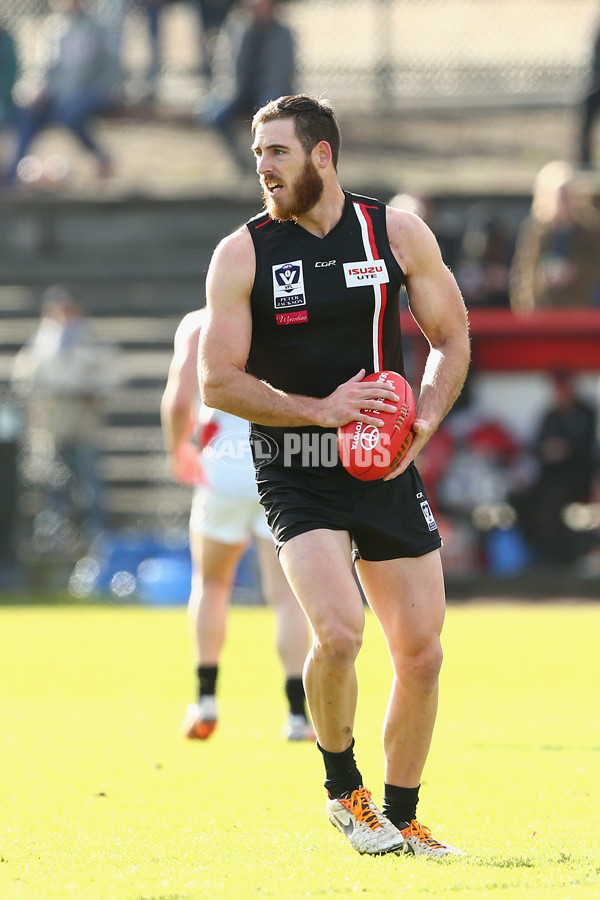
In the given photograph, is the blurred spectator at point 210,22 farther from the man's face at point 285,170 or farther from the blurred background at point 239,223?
the man's face at point 285,170

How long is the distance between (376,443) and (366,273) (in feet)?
1.94

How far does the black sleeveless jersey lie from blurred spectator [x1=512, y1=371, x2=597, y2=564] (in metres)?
10.1

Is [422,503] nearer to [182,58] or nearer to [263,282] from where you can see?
[263,282]

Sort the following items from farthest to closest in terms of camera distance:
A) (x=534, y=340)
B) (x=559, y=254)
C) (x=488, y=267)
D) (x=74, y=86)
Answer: (x=74, y=86) → (x=488, y=267) → (x=559, y=254) → (x=534, y=340)

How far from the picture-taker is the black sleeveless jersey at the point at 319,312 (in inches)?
195

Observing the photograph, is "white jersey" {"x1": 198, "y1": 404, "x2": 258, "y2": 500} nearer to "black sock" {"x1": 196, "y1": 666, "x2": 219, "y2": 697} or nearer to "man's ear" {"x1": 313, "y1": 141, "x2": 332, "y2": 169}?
"black sock" {"x1": 196, "y1": 666, "x2": 219, "y2": 697}

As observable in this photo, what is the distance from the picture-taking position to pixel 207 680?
7.69 meters

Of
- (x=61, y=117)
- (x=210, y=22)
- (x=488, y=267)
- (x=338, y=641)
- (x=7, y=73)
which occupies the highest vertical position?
(x=210, y=22)

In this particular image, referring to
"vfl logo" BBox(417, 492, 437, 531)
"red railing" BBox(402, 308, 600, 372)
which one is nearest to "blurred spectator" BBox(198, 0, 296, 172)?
"red railing" BBox(402, 308, 600, 372)

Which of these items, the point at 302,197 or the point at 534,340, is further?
the point at 534,340

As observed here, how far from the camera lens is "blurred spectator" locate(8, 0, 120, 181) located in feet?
67.2

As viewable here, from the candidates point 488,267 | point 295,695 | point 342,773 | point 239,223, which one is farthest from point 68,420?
point 342,773

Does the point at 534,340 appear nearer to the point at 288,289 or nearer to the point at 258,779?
the point at 258,779

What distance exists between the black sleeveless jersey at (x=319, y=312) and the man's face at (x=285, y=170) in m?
0.09
